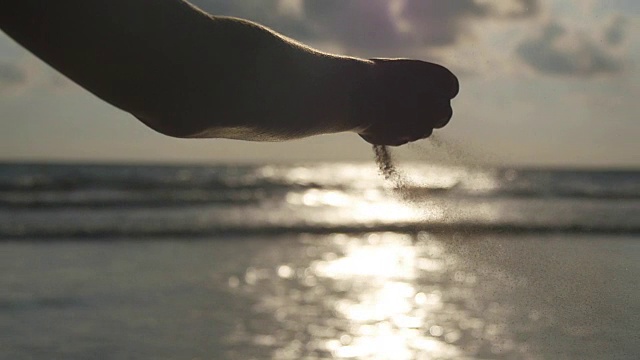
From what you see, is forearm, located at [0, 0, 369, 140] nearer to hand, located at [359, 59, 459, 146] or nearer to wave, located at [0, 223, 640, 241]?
hand, located at [359, 59, 459, 146]

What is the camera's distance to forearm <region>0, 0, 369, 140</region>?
3.12ft

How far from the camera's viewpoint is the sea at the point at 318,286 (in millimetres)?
5727

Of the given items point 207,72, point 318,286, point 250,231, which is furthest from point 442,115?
point 250,231

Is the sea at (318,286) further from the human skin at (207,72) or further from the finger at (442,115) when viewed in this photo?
the human skin at (207,72)

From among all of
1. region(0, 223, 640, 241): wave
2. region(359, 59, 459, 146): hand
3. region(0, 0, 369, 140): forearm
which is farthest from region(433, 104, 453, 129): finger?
region(0, 223, 640, 241): wave

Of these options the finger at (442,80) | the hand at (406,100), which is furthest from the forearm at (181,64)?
the finger at (442,80)

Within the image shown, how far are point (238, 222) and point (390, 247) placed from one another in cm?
323

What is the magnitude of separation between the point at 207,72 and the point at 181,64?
41mm

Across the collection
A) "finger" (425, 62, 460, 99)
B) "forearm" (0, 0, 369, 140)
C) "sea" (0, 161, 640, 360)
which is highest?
"finger" (425, 62, 460, 99)

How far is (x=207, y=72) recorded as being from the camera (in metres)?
1.08

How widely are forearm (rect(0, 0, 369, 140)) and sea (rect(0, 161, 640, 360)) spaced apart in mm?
621

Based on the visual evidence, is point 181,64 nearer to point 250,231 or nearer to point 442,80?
point 442,80

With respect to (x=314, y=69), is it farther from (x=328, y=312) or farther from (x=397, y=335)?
(x=328, y=312)

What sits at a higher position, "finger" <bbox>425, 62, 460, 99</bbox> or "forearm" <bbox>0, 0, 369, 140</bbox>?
"finger" <bbox>425, 62, 460, 99</bbox>
